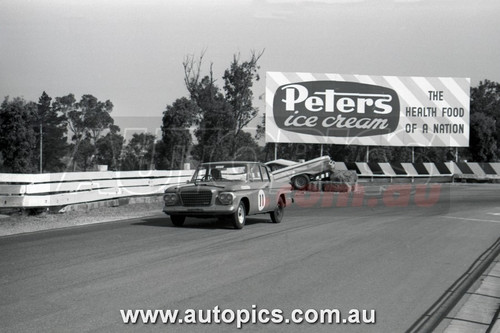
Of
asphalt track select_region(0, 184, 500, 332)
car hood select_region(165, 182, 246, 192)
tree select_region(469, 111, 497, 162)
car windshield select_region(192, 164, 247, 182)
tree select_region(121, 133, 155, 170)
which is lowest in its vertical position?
asphalt track select_region(0, 184, 500, 332)

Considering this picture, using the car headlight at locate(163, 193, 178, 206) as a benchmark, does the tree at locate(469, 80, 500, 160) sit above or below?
above

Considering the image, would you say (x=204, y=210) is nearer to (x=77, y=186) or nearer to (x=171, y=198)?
(x=171, y=198)

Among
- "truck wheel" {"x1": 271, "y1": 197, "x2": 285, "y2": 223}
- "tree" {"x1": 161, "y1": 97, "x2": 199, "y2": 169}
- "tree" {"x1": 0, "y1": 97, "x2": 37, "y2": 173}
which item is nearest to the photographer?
"truck wheel" {"x1": 271, "y1": 197, "x2": 285, "y2": 223}

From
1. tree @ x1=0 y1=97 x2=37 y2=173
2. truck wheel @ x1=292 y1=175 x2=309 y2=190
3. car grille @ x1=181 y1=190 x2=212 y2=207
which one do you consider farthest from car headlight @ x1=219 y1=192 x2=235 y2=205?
tree @ x1=0 y1=97 x2=37 y2=173

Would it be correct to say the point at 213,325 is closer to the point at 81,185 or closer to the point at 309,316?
the point at 309,316

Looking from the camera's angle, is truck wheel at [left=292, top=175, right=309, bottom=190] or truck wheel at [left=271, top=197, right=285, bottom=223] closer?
truck wheel at [left=271, top=197, right=285, bottom=223]

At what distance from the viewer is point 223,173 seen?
531 inches

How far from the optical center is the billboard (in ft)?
125

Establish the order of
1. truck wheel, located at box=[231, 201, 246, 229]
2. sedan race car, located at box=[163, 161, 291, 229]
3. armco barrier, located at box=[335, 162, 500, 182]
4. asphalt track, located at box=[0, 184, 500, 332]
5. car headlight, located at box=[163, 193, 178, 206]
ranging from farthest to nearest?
armco barrier, located at box=[335, 162, 500, 182], car headlight, located at box=[163, 193, 178, 206], truck wheel, located at box=[231, 201, 246, 229], sedan race car, located at box=[163, 161, 291, 229], asphalt track, located at box=[0, 184, 500, 332]

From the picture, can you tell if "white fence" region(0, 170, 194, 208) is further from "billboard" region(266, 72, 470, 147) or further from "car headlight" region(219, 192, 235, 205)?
"billboard" region(266, 72, 470, 147)

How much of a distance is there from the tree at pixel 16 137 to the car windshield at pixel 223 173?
1501 inches

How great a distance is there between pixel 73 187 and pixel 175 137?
1854 centimetres

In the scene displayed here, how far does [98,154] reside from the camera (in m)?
45.2

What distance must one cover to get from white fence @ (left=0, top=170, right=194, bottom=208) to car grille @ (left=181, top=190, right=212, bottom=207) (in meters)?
4.16
